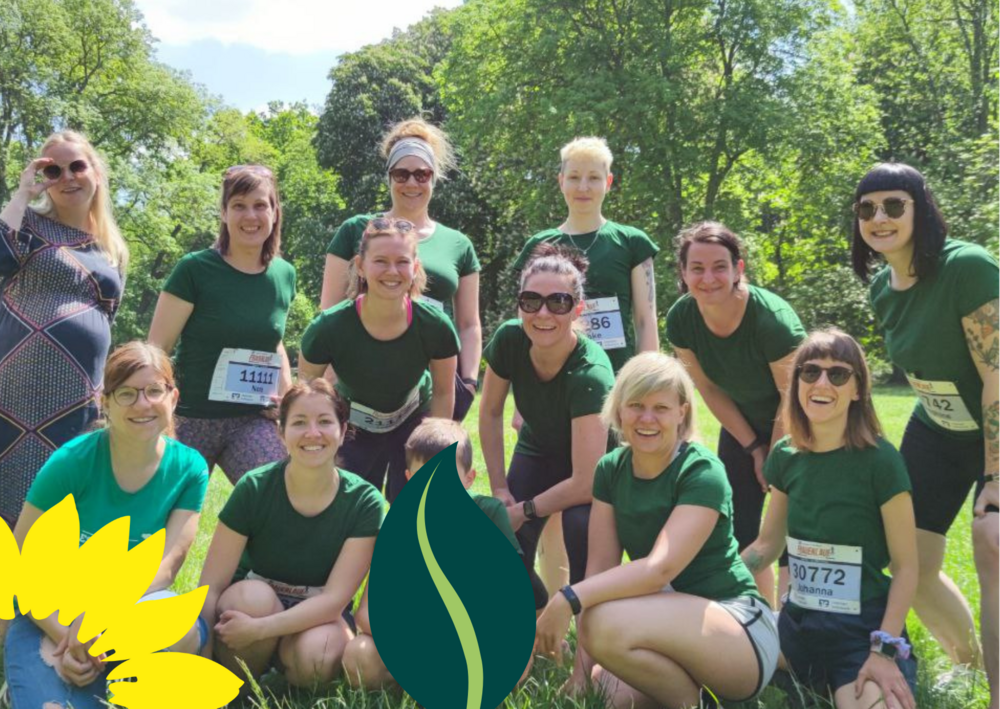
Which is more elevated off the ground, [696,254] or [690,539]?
[696,254]

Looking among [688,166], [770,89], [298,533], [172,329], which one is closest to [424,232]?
[172,329]

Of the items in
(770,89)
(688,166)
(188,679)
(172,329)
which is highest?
(770,89)

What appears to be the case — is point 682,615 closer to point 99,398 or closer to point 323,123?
point 99,398

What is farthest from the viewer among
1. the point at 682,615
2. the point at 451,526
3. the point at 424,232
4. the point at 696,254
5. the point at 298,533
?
the point at 424,232

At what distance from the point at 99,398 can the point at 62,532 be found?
2.51m

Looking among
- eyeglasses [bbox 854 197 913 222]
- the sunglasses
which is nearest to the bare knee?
the sunglasses

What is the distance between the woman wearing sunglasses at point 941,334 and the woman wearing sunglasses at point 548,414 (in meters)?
0.90

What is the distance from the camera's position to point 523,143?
80.7 ft

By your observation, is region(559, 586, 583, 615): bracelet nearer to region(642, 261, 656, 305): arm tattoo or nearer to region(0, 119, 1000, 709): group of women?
region(0, 119, 1000, 709): group of women

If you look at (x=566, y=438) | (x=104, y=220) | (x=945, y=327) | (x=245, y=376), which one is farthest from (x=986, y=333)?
(x=104, y=220)

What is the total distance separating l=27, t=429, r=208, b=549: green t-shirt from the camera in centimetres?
224

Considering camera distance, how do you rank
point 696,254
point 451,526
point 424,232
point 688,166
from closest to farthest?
point 451,526 < point 696,254 < point 424,232 < point 688,166

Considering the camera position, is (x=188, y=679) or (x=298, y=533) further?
(x=298, y=533)

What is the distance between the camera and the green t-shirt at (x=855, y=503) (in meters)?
2.80
